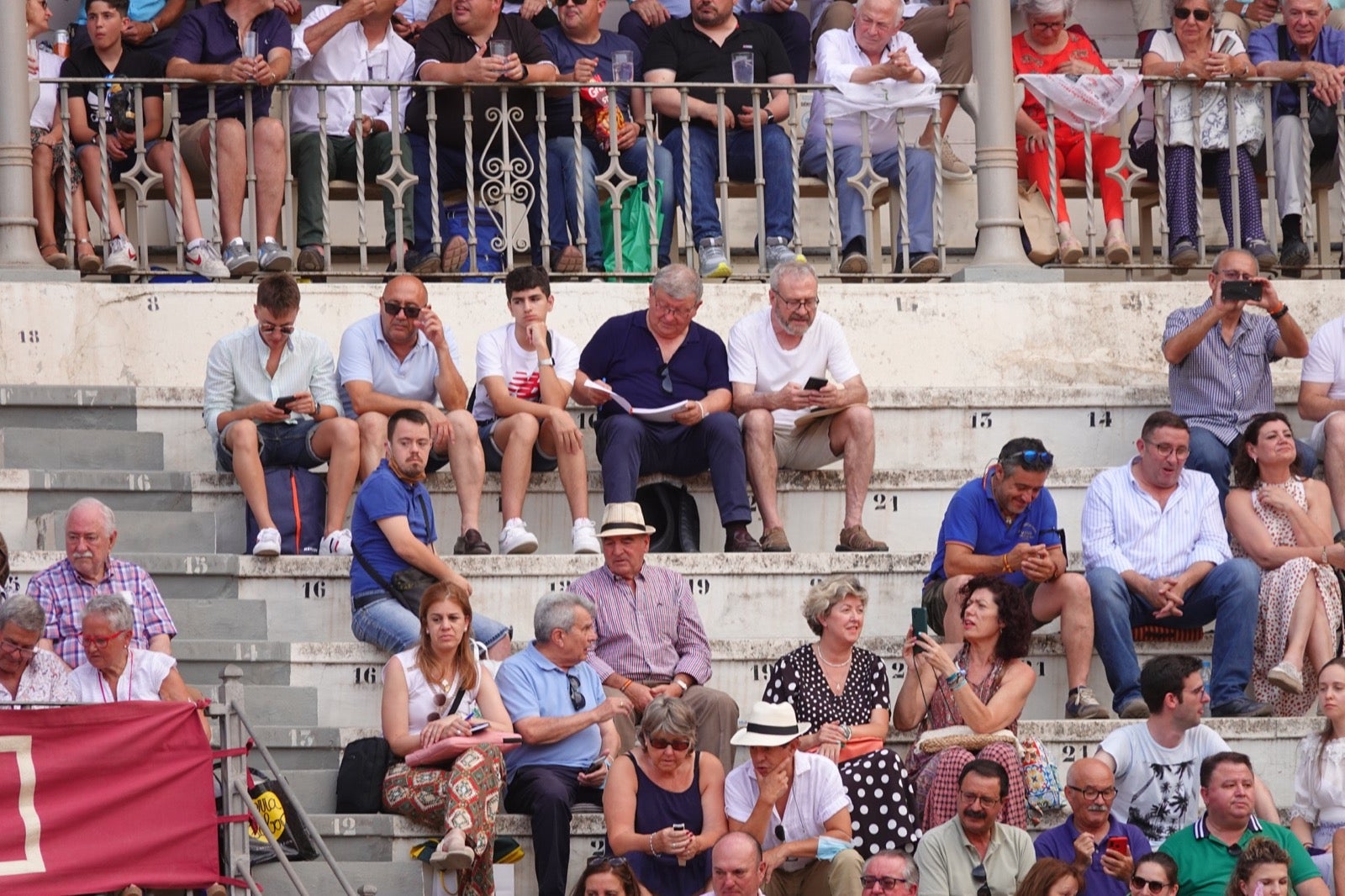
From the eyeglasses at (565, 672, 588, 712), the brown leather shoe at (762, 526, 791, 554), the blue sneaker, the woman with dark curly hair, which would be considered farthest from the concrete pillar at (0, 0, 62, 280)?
the woman with dark curly hair

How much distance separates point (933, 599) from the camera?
10.6 meters

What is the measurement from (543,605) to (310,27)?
14.3ft

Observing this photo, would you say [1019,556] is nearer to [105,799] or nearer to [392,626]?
[392,626]

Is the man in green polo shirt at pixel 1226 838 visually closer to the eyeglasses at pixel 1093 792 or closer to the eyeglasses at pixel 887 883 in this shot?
the eyeglasses at pixel 1093 792

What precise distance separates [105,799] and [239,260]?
4.10 m

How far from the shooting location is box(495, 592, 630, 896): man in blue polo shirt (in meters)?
9.77

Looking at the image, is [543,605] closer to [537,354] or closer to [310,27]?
[537,354]

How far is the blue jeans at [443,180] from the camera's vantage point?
13.1 meters

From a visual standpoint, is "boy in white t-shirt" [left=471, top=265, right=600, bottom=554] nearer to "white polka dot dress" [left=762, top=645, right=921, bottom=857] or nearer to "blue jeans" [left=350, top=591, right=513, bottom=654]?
"blue jeans" [left=350, top=591, right=513, bottom=654]

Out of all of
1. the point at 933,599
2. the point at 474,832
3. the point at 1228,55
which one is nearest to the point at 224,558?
the point at 474,832

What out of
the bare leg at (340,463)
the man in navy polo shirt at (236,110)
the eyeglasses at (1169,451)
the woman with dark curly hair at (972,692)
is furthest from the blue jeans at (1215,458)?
the man in navy polo shirt at (236,110)

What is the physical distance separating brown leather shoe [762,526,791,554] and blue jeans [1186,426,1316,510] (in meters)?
1.81

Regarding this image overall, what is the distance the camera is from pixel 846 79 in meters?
13.3

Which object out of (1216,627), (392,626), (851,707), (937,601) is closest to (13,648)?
(392,626)
